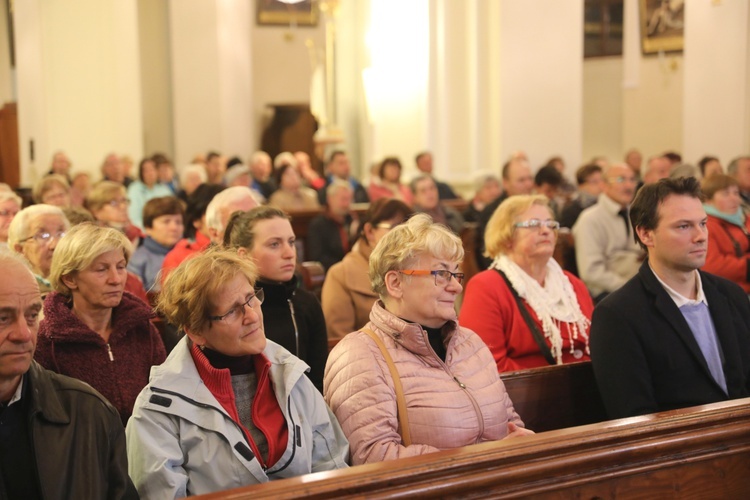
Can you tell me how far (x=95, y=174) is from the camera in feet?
39.0

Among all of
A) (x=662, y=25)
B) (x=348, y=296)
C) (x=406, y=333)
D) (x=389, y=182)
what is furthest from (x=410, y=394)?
(x=662, y=25)

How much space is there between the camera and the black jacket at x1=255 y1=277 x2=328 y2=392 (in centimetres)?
329

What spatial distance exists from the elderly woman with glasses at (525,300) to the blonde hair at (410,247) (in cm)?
97

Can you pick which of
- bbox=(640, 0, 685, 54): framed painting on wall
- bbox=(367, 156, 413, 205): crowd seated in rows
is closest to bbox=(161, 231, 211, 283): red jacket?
bbox=(367, 156, 413, 205): crowd seated in rows

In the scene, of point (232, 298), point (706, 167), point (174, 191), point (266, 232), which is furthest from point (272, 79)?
point (232, 298)

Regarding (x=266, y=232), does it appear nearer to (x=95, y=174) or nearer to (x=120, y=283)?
(x=120, y=283)

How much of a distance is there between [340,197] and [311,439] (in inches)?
181

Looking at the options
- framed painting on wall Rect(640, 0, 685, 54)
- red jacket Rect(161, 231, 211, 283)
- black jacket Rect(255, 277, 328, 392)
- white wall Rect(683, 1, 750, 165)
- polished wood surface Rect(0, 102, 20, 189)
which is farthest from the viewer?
framed painting on wall Rect(640, 0, 685, 54)

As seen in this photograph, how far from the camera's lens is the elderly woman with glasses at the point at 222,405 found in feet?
7.30

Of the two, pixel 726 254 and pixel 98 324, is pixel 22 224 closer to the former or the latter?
pixel 98 324

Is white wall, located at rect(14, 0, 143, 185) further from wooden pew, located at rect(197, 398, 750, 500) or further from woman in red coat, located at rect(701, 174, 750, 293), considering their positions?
wooden pew, located at rect(197, 398, 750, 500)

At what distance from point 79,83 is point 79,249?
968 centimetres

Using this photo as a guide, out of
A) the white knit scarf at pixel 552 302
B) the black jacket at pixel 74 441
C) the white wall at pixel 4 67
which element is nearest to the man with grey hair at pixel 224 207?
the white knit scarf at pixel 552 302

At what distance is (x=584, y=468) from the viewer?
2.07 metres
